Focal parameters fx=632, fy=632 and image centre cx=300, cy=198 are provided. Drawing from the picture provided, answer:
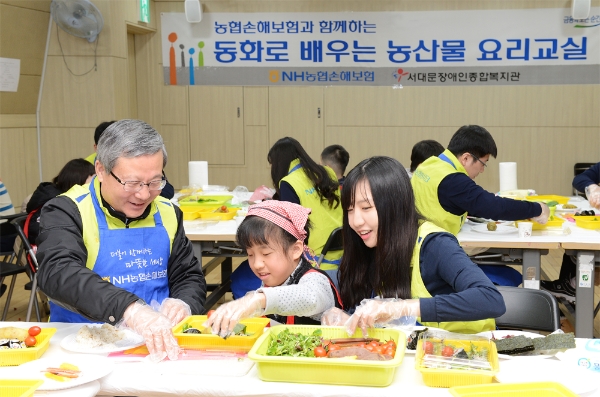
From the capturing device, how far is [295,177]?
403 cm

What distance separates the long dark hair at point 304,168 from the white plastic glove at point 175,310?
1.96 metres

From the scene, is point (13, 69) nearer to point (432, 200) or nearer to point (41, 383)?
point (432, 200)

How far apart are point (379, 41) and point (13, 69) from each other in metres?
4.20

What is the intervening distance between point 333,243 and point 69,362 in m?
2.18

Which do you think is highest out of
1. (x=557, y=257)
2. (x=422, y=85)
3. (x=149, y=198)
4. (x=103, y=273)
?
(x=422, y=85)

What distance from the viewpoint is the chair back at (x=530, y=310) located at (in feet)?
7.63

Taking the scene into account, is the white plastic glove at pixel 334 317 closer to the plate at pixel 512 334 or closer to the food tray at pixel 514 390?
the plate at pixel 512 334

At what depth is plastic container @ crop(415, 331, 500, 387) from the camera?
1606 mm

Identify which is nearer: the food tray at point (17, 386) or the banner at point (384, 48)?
the food tray at point (17, 386)

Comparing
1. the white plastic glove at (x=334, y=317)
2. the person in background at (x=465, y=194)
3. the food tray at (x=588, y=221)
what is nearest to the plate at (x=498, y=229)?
the person in background at (x=465, y=194)

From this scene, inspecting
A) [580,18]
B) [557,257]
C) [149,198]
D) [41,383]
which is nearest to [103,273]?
[149,198]

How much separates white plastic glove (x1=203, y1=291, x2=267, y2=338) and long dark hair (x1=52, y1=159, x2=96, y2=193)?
2.68 m

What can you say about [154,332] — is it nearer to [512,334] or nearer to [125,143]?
[125,143]

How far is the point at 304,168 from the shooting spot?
4.07 m
